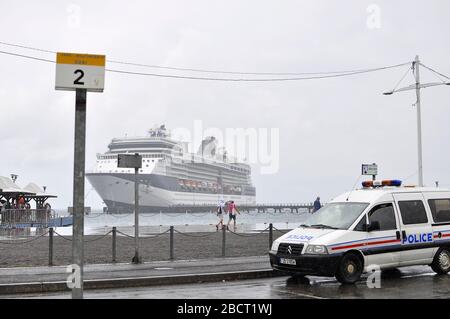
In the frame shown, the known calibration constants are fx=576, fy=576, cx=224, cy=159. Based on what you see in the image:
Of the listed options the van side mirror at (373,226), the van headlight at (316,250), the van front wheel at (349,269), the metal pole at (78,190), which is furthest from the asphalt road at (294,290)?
the metal pole at (78,190)

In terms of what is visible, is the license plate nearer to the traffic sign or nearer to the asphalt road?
the asphalt road

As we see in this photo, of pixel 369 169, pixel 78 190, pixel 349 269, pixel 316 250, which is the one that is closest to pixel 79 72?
pixel 78 190

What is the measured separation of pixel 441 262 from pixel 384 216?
190 centimetres

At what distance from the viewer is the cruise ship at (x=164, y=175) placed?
92188 millimetres

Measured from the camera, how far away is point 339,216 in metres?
12.2

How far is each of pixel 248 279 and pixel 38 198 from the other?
40.2 meters

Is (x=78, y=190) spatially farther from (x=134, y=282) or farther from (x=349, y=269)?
→ (x=349, y=269)

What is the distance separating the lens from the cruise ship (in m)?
92.2

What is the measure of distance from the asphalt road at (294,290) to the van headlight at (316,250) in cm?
66

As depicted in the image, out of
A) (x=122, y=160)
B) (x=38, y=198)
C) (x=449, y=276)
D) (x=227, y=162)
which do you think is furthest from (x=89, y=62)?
(x=227, y=162)

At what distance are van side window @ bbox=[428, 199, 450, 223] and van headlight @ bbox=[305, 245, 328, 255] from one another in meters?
3.33
